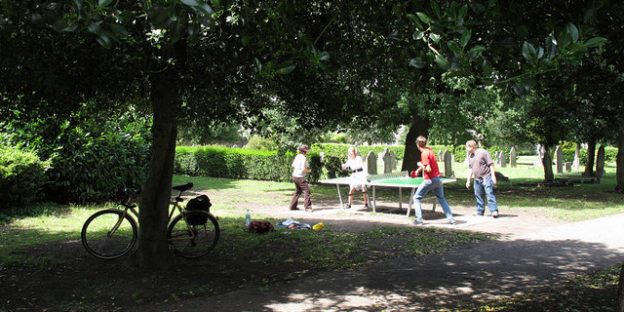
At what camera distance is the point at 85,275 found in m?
7.20

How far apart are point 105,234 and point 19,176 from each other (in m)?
5.05

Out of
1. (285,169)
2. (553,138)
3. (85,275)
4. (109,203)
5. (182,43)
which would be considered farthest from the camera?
(285,169)

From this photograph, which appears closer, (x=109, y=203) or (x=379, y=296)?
(x=379, y=296)

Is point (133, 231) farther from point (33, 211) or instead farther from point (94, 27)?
point (33, 211)

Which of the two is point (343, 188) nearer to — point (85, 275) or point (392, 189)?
point (392, 189)

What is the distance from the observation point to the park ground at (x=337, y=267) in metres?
5.98

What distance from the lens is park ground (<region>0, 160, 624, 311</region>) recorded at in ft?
19.6

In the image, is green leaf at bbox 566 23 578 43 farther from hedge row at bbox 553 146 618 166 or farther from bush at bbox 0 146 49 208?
hedge row at bbox 553 146 618 166

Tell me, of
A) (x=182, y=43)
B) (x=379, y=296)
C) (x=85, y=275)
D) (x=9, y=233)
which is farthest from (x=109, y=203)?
(x=379, y=296)

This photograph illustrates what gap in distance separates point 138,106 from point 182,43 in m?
3.53

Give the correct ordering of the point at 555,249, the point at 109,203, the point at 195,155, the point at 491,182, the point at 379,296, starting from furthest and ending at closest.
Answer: the point at 195,155 → the point at 109,203 → the point at 491,182 → the point at 555,249 → the point at 379,296

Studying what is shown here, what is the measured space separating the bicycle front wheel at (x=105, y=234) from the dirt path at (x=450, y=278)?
2510 millimetres

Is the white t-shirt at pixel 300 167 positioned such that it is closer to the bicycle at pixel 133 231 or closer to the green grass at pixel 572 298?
the bicycle at pixel 133 231

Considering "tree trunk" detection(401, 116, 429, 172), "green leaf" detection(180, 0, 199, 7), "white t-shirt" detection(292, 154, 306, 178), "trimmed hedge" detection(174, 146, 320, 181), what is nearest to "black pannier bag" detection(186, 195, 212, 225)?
"white t-shirt" detection(292, 154, 306, 178)
